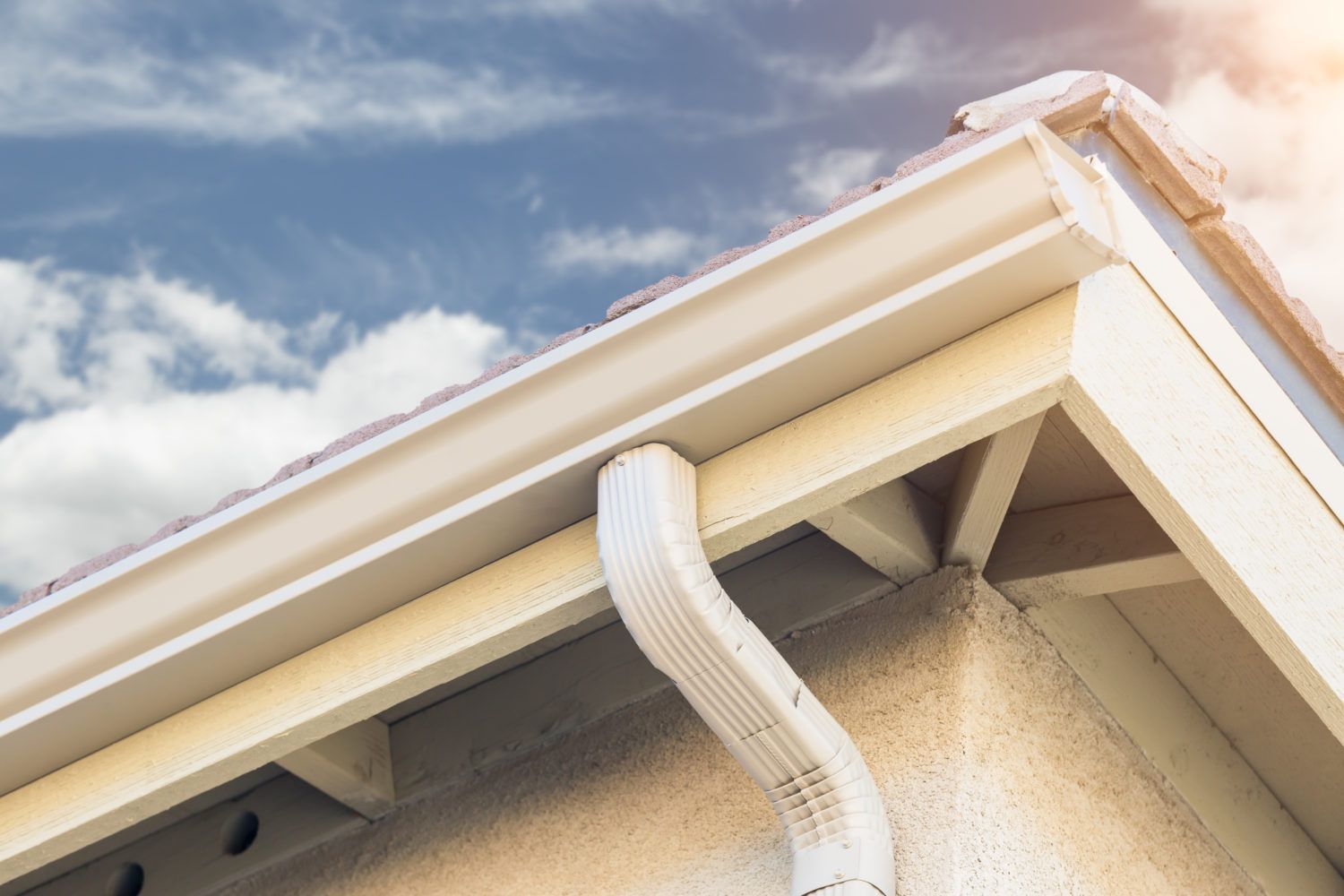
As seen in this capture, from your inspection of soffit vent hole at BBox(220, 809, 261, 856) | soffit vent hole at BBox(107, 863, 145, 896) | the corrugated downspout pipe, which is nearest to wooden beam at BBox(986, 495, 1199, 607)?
the corrugated downspout pipe

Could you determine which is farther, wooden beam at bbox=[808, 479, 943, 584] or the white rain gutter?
wooden beam at bbox=[808, 479, 943, 584]

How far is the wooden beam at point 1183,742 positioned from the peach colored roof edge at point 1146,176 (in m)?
0.50

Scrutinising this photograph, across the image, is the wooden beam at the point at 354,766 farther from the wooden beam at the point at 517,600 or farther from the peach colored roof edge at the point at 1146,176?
the peach colored roof edge at the point at 1146,176

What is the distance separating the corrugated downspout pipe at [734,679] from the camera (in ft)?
5.24

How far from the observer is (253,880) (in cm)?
Answer: 240

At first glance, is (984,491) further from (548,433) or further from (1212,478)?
(548,433)

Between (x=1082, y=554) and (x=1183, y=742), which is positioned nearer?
(x=1082, y=554)

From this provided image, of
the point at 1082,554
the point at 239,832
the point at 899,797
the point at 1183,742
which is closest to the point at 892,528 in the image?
the point at 1082,554

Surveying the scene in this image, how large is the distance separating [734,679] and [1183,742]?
0.98 m

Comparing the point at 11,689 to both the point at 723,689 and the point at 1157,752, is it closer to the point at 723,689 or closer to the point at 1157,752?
the point at 723,689

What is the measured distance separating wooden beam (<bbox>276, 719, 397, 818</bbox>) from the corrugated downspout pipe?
2.63ft

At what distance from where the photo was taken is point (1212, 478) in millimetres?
1687

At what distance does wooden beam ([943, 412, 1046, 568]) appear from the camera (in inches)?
71.0

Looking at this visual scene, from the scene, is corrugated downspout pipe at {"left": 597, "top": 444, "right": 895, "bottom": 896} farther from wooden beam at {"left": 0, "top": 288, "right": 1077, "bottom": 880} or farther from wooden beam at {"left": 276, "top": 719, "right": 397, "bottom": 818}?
wooden beam at {"left": 276, "top": 719, "right": 397, "bottom": 818}
